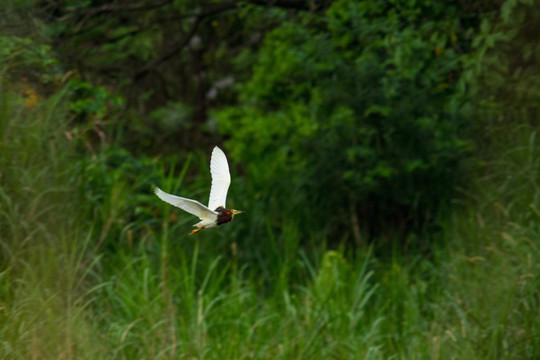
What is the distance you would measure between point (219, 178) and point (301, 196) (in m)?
4.02

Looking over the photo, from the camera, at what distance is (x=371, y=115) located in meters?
6.59

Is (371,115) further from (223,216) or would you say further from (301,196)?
(223,216)

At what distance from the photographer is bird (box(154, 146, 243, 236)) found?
227cm

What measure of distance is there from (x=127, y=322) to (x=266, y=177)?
2922mm

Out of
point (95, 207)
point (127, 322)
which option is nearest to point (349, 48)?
point (95, 207)

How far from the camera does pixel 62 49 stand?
666 cm

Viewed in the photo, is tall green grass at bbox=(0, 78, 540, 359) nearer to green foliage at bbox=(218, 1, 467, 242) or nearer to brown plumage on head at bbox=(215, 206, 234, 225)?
green foliage at bbox=(218, 1, 467, 242)

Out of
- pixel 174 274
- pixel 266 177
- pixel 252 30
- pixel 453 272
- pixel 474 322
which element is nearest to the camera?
pixel 474 322

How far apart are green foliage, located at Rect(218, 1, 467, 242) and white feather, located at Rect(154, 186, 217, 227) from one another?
3.71 m

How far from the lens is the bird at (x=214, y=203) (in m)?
2.27

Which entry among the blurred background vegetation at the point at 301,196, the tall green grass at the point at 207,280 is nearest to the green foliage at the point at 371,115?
the blurred background vegetation at the point at 301,196

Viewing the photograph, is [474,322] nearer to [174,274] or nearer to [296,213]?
[174,274]

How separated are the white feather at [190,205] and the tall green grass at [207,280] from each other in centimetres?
166

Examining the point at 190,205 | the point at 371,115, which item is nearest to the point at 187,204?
the point at 190,205
